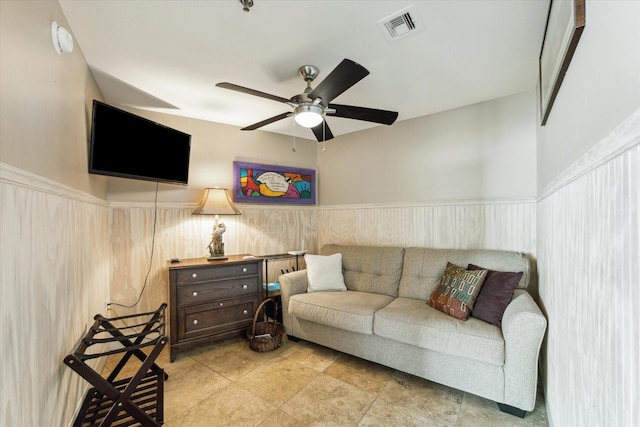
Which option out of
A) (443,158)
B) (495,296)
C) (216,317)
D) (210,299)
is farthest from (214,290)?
(443,158)

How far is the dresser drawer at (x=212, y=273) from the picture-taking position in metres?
2.47

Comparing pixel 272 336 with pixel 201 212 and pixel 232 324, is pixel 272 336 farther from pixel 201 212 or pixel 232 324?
pixel 201 212

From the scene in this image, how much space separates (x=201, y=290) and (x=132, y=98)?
188 cm

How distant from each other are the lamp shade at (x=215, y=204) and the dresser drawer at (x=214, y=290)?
71 cm

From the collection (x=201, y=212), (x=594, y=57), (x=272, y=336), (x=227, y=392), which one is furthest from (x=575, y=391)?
(x=201, y=212)

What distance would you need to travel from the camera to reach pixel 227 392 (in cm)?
196

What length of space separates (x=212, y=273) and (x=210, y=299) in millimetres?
242

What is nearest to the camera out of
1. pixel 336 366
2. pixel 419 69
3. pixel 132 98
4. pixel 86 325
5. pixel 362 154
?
pixel 86 325

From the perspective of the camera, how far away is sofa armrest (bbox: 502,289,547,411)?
1.59 metres

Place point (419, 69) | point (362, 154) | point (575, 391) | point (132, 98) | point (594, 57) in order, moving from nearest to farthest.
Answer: point (594, 57) → point (575, 391) → point (419, 69) → point (132, 98) → point (362, 154)

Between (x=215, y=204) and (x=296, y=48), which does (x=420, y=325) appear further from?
(x=215, y=204)

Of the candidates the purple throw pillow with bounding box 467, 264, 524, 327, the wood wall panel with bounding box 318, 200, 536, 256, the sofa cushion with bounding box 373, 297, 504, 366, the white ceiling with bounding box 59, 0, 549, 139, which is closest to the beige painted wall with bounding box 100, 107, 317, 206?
the white ceiling with bounding box 59, 0, 549, 139

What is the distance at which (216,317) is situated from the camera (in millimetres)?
2615

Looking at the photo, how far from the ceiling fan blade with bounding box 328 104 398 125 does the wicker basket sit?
1.91m
